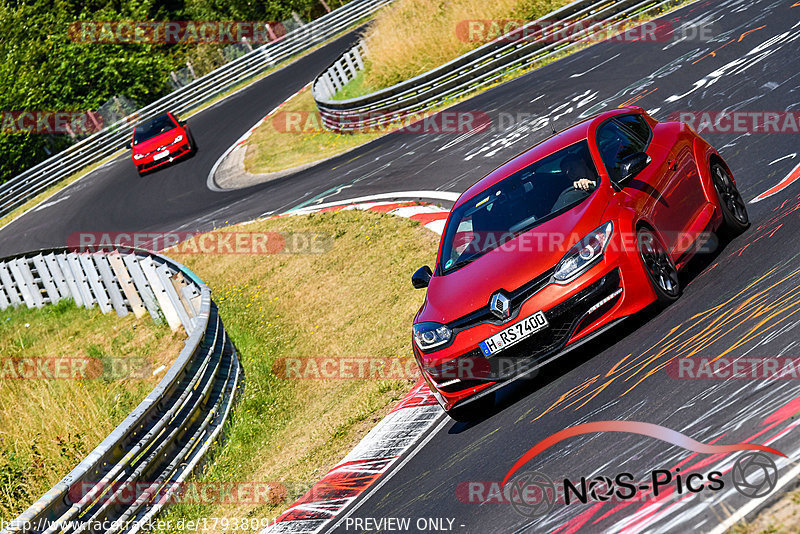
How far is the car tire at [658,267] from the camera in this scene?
6992mm

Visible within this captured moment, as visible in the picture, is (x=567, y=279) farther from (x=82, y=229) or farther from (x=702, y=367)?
(x=82, y=229)

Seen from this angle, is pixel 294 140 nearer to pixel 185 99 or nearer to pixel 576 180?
pixel 185 99

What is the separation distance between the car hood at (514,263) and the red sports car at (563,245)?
12 millimetres

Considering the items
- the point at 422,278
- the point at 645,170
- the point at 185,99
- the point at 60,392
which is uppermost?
the point at 185,99

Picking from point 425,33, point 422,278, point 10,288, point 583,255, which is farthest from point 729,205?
point 425,33

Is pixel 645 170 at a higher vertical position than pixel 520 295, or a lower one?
higher

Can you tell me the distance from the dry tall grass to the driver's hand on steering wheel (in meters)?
15.2

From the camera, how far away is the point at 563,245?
22.7 ft

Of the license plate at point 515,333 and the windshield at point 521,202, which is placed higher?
the windshield at point 521,202

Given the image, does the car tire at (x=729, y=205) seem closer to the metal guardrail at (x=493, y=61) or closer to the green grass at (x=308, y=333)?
the green grass at (x=308, y=333)

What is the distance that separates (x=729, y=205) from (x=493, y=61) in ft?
43.9

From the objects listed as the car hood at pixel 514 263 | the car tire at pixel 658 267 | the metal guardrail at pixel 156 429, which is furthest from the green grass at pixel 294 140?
the car tire at pixel 658 267

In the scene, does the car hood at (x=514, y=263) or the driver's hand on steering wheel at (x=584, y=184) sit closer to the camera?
the car hood at (x=514, y=263)

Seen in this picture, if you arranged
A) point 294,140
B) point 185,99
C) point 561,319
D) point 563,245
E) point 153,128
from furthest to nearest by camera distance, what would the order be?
point 185,99 < point 153,128 < point 294,140 < point 563,245 < point 561,319
